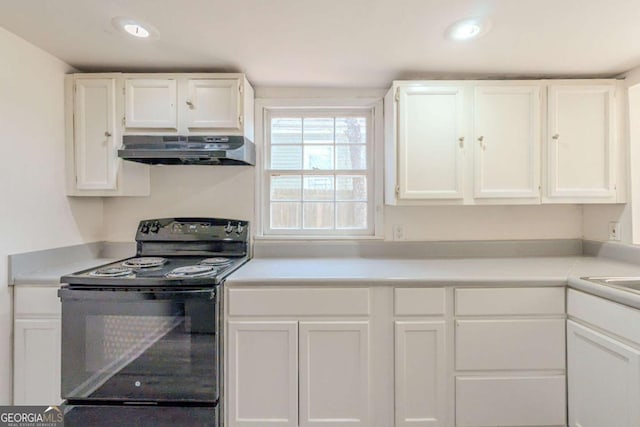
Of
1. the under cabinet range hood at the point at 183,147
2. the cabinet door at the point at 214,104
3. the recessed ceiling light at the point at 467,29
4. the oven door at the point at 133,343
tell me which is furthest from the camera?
the cabinet door at the point at 214,104

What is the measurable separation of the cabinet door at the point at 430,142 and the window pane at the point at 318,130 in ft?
1.79

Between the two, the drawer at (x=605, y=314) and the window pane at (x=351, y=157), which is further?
the window pane at (x=351, y=157)

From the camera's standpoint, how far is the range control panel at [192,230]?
2.28m

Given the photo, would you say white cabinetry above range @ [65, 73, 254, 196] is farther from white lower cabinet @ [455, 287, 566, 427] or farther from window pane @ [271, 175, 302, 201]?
white lower cabinet @ [455, 287, 566, 427]

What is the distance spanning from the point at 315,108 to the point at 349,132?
11.1 inches

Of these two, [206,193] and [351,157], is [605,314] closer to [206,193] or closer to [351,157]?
[351,157]

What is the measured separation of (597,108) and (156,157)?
8.36 ft

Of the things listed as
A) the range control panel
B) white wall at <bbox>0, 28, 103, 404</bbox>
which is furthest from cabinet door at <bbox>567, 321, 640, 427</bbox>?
white wall at <bbox>0, 28, 103, 404</bbox>

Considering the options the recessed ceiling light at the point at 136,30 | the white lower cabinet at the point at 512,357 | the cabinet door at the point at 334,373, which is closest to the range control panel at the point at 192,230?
the cabinet door at the point at 334,373

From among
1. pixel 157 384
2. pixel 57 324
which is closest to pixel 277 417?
pixel 157 384

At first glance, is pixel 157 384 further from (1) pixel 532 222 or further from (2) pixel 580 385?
(1) pixel 532 222

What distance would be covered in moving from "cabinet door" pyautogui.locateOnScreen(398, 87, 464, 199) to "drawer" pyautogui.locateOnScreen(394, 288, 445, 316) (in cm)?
59

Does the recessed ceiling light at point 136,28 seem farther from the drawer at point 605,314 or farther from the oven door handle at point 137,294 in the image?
the drawer at point 605,314

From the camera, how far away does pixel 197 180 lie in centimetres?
237
